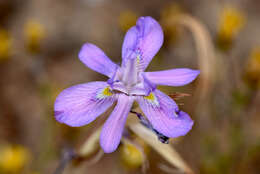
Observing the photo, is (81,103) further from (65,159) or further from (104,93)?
(65,159)

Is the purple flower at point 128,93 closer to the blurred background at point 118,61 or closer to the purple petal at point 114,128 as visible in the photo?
the purple petal at point 114,128

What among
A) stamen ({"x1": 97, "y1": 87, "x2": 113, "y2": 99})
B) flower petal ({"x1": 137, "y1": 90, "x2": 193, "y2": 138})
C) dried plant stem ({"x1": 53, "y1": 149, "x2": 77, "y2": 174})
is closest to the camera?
flower petal ({"x1": 137, "y1": 90, "x2": 193, "y2": 138})

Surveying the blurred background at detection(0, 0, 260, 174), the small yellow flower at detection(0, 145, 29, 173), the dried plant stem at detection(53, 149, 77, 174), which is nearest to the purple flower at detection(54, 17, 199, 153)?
the dried plant stem at detection(53, 149, 77, 174)

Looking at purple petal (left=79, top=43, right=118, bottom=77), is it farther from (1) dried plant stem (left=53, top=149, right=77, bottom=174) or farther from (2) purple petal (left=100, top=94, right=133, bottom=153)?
(1) dried plant stem (left=53, top=149, right=77, bottom=174)

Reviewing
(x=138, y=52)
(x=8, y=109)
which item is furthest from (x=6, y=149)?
(x=138, y=52)

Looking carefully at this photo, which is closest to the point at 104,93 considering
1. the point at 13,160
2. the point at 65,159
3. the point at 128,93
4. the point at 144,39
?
the point at 128,93

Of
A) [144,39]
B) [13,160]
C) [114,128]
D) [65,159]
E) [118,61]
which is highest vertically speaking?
[144,39]
